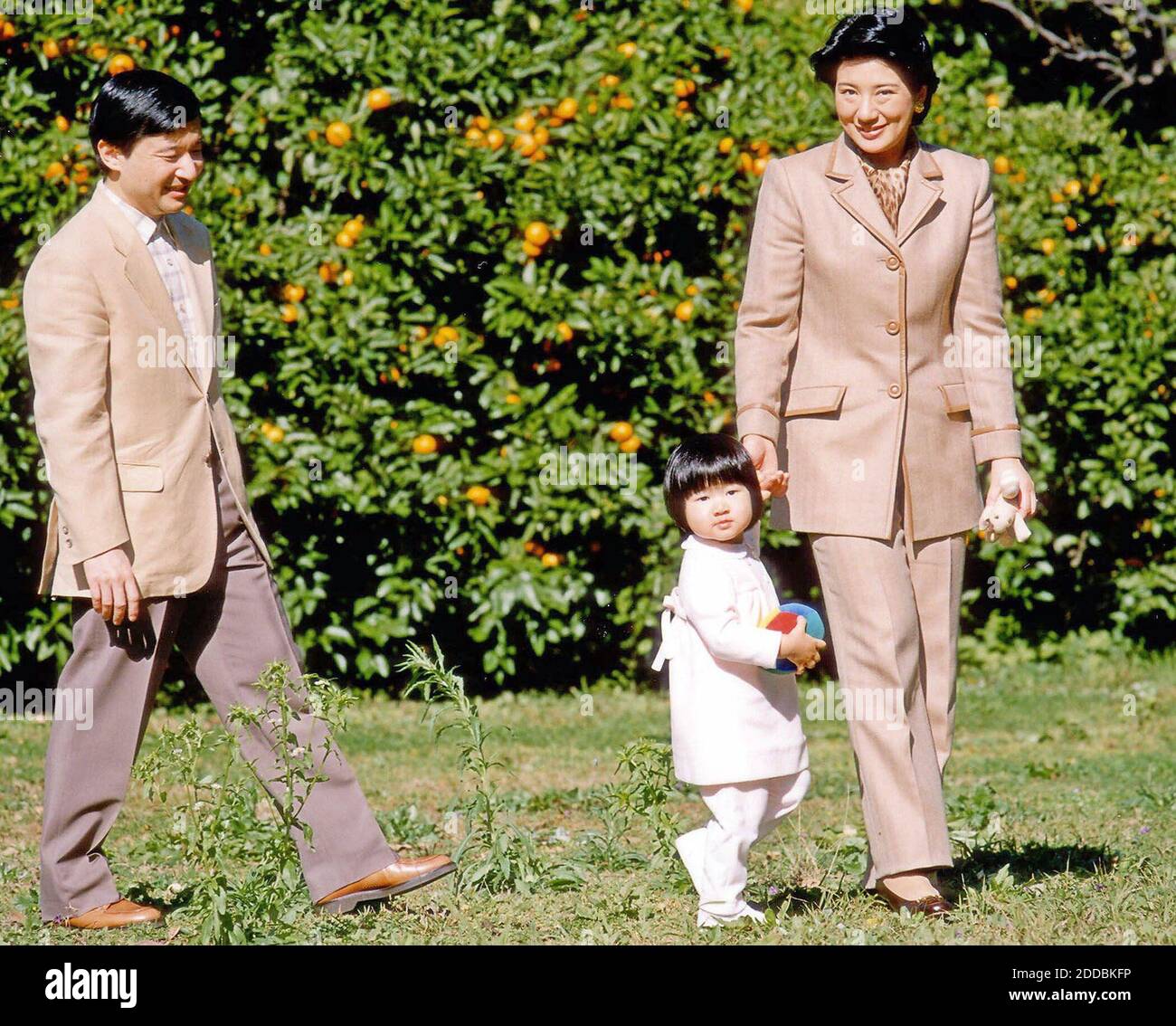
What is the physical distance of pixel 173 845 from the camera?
4.52m

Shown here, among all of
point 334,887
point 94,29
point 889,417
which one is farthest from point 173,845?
point 94,29

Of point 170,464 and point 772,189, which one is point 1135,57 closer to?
point 772,189

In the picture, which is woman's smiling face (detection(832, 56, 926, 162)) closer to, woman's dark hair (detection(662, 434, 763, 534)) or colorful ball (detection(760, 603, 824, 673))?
woman's dark hair (detection(662, 434, 763, 534))

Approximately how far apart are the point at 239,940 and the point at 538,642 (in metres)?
3.48

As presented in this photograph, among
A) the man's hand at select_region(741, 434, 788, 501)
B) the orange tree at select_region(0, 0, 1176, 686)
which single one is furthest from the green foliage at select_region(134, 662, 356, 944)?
the orange tree at select_region(0, 0, 1176, 686)

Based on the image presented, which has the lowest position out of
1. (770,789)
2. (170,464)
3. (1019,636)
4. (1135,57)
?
(1019,636)

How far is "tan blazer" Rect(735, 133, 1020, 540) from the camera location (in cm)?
380

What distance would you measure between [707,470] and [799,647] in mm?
449

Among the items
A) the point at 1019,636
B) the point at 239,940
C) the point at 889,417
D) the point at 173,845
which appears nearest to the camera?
the point at 239,940

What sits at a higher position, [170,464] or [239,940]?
[170,464]

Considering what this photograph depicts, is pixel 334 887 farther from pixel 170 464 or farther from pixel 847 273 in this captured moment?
pixel 847 273

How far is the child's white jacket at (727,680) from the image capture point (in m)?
3.51

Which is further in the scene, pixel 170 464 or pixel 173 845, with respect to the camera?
pixel 173 845

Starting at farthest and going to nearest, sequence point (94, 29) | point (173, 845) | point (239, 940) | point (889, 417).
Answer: point (94, 29) → point (173, 845) → point (889, 417) → point (239, 940)
